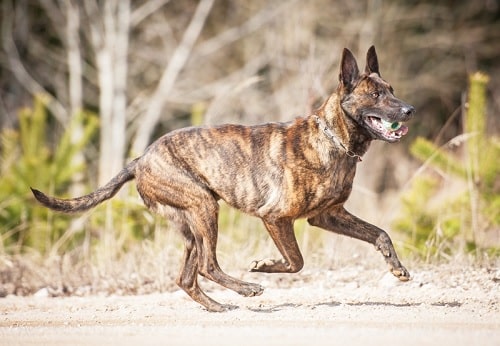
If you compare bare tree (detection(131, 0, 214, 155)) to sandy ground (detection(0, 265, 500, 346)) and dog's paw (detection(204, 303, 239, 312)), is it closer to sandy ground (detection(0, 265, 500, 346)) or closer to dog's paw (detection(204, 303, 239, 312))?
sandy ground (detection(0, 265, 500, 346))

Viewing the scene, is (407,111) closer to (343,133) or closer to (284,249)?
(343,133)

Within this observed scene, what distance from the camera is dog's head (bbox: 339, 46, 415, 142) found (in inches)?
242

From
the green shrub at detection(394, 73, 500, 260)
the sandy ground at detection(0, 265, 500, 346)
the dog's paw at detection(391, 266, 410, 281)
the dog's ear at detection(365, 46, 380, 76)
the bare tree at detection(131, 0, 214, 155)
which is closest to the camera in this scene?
the sandy ground at detection(0, 265, 500, 346)

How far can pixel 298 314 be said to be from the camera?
5.72 meters

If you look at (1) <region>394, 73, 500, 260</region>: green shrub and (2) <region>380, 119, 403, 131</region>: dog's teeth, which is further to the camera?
(1) <region>394, 73, 500, 260</region>: green shrub

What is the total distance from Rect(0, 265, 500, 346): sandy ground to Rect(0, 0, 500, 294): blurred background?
1.04 metres

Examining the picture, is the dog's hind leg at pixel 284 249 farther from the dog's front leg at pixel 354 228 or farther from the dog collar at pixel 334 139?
the dog collar at pixel 334 139

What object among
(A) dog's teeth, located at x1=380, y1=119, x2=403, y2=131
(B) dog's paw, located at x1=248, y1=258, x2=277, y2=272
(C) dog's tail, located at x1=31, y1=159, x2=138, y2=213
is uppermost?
(A) dog's teeth, located at x1=380, y1=119, x2=403, y2=131

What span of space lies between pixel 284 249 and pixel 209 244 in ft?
1.80

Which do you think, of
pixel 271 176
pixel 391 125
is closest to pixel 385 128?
pixel 391 125

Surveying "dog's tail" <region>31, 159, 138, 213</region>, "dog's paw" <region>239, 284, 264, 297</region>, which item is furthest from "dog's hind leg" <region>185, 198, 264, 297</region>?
"dog's tail" <region>31, 159, 138, 213</region>

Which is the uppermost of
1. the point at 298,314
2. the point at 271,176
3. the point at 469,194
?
the point at 469,194

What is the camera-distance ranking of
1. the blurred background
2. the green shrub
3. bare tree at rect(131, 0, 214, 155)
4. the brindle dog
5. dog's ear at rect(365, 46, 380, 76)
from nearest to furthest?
A: the brindle dog → dog's ear at rect(365, 46, 380, 76) → the green shrub → the blurred background → bare tree at rect(131, 0, 214, 155)

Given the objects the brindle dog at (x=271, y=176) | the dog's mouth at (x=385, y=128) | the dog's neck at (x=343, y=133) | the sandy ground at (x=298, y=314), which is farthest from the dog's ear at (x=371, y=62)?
the sandy ground at (x=298, y=314)
